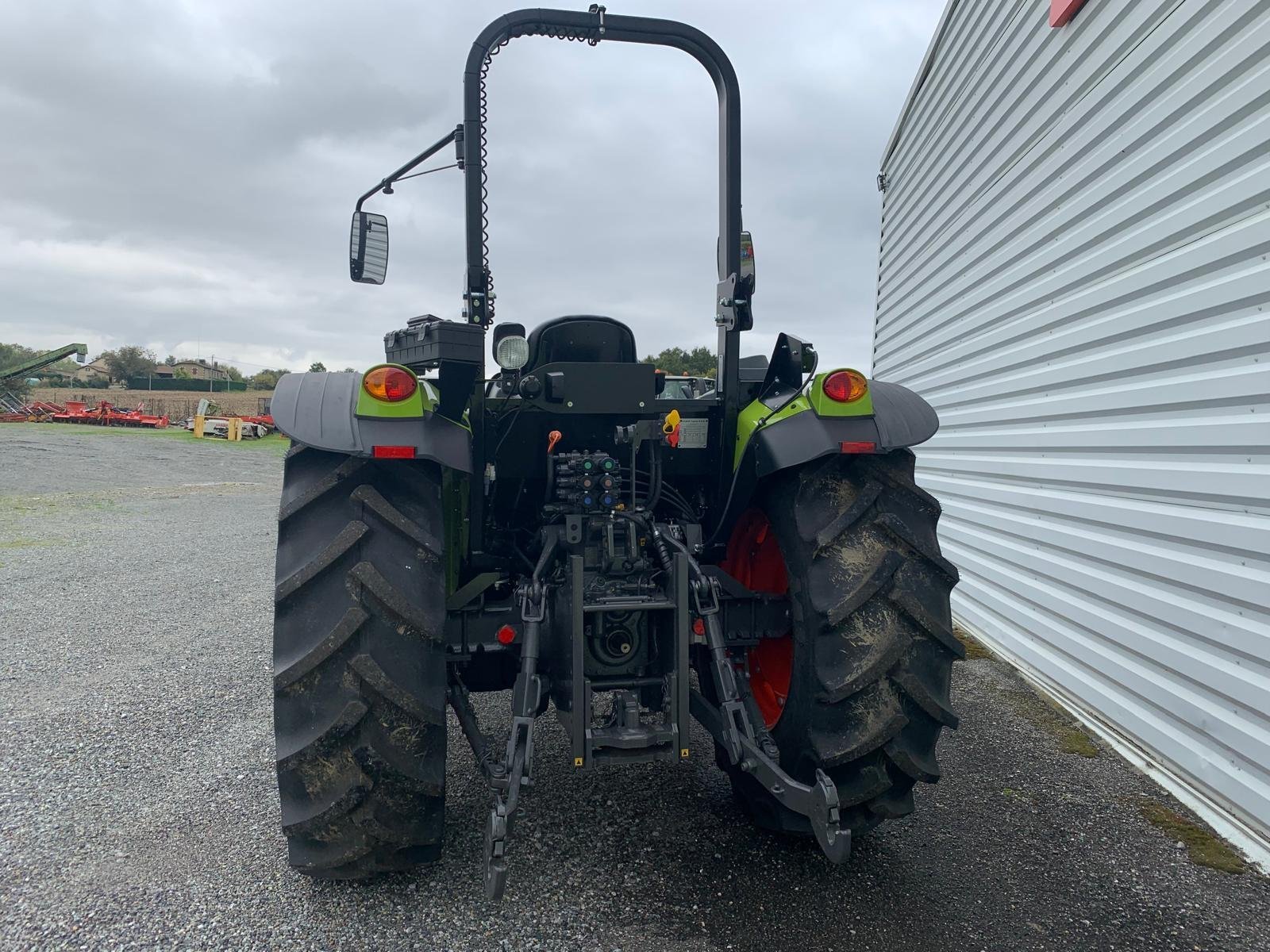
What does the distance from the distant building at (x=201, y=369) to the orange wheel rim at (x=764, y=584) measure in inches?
2662

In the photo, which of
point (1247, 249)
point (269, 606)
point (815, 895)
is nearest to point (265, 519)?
point (269, 606)

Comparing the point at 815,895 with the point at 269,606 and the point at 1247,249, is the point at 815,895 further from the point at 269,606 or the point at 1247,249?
the point at 269,606

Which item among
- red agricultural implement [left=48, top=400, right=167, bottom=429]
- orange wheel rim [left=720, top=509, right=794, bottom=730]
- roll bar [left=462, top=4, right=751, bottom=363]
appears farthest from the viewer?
red agricultural implement [left=48, top=400, right=167, bottom=429]

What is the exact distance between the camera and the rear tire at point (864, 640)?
2342mm

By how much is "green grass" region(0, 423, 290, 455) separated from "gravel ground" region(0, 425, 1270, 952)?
74.4ft

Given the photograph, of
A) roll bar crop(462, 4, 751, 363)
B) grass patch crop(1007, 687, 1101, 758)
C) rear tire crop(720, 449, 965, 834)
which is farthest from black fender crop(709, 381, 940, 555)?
grass patch crop(1007, 687, 1101, 758)

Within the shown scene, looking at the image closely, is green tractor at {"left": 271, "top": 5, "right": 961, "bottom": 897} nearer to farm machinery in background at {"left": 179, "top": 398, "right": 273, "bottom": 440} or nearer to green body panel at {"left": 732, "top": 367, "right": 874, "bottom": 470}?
green body panel at {"left": 732, "top": 367, "right": 874, "bottom": 470}

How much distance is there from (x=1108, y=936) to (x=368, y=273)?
3.22 m

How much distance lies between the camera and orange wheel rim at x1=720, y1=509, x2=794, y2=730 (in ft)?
9.71

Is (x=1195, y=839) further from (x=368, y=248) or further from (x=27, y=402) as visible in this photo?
(x=27, y=402)

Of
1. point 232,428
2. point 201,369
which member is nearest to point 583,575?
point 232,428

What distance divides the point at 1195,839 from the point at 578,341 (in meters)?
2.93

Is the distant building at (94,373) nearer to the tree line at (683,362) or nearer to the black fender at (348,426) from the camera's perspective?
the tree line at (683,362)

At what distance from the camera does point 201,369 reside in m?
65.7
